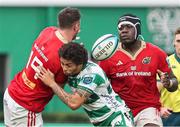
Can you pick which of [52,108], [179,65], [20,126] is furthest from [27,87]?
[52,108]

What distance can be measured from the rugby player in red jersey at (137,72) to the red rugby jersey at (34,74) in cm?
93

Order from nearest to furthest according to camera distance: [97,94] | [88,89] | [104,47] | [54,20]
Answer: [88,89] < [97,94] < [104,47] < [54,20]

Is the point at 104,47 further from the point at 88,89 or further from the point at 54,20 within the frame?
the point at 54,20

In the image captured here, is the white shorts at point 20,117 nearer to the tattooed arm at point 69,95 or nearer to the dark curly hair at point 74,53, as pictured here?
the tattooed arm at point 69,95

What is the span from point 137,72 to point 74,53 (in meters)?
1.45

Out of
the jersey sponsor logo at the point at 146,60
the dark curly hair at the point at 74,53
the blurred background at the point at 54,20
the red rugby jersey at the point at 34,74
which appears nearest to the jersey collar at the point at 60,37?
the red rugby jersey at the point at 34,74

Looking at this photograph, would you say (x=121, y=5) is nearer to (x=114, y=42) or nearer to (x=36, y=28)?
(x=36, y=28)

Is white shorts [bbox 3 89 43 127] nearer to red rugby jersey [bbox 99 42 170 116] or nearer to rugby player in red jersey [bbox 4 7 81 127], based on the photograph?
rugby player in red jersey [bbox 4 7 81 127]

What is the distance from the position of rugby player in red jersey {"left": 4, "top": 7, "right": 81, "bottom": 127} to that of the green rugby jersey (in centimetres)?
30

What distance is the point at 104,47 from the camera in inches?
373

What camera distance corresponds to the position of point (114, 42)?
959 cm

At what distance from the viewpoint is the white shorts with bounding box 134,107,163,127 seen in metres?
10.2

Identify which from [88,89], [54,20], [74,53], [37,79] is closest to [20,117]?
[37,79]

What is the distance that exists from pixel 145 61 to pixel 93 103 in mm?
1287
